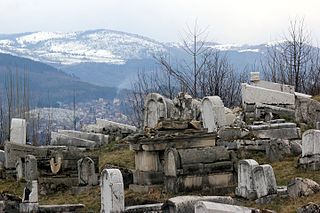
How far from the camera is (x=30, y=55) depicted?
7554 inches

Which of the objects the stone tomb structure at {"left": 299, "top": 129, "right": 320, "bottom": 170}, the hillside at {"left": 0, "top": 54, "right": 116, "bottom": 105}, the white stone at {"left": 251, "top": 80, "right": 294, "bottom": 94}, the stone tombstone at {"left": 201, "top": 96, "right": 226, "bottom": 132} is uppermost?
the hillside at {"left": 0, "top": 54, "right": 116, "bottom": 105}

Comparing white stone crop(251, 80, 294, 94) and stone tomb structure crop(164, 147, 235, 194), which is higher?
white stone crop(251, 80, 294, 94)

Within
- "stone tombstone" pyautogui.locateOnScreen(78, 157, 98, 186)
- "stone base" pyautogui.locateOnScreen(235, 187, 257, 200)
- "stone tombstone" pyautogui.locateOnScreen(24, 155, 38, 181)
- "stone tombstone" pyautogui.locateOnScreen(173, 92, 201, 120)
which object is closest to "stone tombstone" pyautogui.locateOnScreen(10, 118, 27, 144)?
"stone tombstone" pyautogui.locateOnScreen(24, 155, 38, 181)

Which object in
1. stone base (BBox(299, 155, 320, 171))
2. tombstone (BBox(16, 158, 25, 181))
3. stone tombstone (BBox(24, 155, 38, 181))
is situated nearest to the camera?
stone base (BBox(299, 155, 320, 171))

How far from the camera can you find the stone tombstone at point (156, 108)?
21.2m

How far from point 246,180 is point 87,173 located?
5676mm

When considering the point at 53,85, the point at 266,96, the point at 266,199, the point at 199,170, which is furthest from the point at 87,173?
the point at 53,85

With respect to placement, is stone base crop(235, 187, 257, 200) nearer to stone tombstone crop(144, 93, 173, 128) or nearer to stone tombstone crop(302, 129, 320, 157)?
stone tombstone crop(302, 129, 320, 157)

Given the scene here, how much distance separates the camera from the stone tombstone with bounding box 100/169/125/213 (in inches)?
514

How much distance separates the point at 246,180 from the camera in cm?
1388

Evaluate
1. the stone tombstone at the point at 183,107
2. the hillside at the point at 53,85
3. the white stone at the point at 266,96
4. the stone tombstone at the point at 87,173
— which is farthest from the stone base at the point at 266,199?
the hillside at the point at 53,85

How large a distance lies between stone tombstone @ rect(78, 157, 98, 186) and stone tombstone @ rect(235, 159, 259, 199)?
5250 millimetres

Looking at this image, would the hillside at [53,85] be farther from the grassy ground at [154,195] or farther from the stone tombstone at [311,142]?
the stone tombstone at [311,142]

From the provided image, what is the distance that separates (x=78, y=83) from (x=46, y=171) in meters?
114
